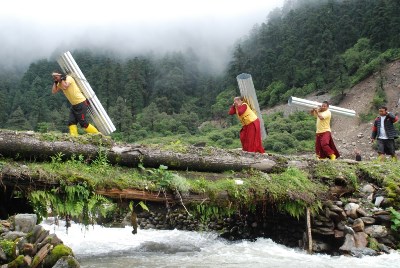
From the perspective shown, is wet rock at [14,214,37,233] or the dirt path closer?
wet rock at [14,214,37,233]

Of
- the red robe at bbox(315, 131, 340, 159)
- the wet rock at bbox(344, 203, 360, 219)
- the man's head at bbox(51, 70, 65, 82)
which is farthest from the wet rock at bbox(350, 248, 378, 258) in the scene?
the man's head at bbox(51, 70, 65, 82)

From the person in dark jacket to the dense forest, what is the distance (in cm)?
2186

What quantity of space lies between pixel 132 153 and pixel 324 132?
6.09 metres

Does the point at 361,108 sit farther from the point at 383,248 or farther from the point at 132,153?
the point at 132,153

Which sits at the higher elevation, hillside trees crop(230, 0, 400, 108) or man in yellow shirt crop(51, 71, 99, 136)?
hillside trees crop(230, 0, 400, 108)

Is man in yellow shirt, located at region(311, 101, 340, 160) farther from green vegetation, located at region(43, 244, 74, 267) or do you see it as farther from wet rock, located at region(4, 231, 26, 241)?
wet rock, located at region(4, 231, 26, 241)

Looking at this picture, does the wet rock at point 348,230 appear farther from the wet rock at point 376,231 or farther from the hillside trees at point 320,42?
the hillside trees at point 320,42

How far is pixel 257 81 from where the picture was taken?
62.8 meters

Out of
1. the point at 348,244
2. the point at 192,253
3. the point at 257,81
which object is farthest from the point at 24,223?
the point at 257,81

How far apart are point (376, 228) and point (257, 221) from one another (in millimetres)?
3051

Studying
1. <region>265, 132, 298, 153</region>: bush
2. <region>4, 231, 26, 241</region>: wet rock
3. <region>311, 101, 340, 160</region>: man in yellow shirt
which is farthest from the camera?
<region>265, 132, 298, 153</region>: bush

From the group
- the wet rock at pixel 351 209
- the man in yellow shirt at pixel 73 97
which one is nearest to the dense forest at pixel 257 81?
the wet rock at pixel 351 209

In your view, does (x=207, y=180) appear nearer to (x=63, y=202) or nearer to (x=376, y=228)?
(x=63, y=202)

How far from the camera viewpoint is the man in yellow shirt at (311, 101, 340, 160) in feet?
39.8
